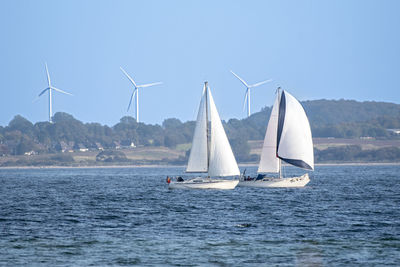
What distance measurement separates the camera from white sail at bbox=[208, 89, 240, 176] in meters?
88.5

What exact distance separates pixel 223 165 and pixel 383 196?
17.8 m

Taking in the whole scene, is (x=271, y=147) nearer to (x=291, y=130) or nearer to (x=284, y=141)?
(x=284, y=141)

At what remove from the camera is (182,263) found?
128 ft

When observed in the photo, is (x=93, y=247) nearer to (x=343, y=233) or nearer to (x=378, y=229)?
(x=343, y=233)

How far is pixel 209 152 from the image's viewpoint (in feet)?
294

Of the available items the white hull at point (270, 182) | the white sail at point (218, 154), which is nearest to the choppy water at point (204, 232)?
the white sail at point (218, 154)

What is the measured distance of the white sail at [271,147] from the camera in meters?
96.6

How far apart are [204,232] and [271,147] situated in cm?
4750

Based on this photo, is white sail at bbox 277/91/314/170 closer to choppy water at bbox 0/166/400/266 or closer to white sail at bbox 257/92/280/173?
white sail at bbox 257/92/280/173

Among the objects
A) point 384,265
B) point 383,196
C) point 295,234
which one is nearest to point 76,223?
point 295,234

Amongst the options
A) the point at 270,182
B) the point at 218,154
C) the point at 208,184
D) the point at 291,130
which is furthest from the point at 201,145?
the point at 291,130

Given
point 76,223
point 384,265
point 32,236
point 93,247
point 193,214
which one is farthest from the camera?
point 193,214

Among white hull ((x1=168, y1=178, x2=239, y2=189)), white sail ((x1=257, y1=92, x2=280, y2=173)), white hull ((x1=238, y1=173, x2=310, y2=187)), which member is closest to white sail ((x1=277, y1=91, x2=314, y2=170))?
white sail ((x1=257, y1=92, x2=280, y2=173))

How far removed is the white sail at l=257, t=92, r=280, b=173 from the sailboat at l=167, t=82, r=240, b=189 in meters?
8.56
